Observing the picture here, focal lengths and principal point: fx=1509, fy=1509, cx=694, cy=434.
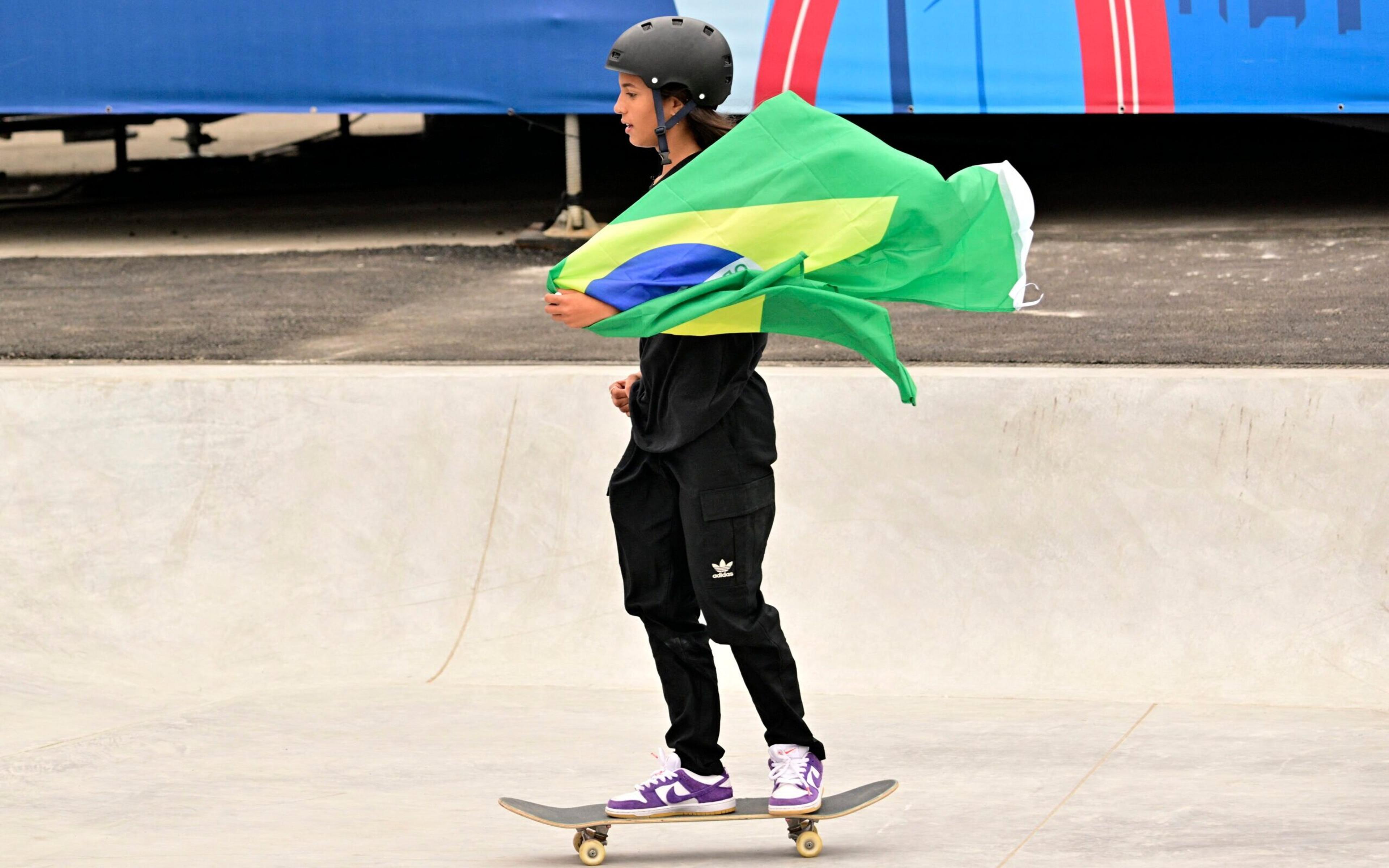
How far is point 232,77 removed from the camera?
1152 cm

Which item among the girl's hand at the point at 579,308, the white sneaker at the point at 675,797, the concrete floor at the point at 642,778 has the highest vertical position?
the girl's hand at the point at 579,308

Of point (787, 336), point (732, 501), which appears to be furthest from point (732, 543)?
point (787, 336)

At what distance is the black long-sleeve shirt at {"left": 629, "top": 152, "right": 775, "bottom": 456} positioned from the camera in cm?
349

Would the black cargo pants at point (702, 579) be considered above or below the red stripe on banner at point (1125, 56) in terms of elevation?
below

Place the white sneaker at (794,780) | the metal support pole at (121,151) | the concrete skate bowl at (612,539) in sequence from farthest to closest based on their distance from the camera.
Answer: the metal support pole at (121,151), the concrete skate bowl at (612,539), the white sneaker at (794,780)

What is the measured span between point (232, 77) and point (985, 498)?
7799 millimetres

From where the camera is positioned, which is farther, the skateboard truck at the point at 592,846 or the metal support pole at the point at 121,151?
the metal support pole at the point at 121,151

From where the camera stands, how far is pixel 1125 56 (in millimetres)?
10828

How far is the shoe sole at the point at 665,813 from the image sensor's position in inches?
143

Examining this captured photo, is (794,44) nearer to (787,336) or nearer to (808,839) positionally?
(787,336)

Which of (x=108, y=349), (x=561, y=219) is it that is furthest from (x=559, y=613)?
(x=561, y=219)

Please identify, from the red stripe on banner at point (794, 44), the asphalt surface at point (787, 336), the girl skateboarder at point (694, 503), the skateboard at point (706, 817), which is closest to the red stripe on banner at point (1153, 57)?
the asphalt surface at point (787, 336)

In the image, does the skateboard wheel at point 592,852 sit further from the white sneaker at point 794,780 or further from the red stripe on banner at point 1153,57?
the red stripe on banner at point 1153,57

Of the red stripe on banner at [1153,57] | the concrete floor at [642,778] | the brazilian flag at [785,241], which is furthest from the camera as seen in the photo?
the red stripe on banner at [1153,57]
